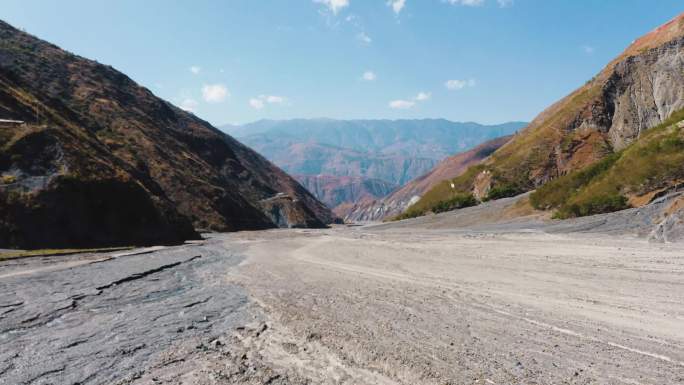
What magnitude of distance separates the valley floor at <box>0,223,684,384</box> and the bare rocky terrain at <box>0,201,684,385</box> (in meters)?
0.04

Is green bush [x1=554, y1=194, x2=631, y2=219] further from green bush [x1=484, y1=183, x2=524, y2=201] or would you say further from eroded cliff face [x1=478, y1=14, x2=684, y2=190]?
green bush [x1=484, y1=183, x2=524, y2=201]

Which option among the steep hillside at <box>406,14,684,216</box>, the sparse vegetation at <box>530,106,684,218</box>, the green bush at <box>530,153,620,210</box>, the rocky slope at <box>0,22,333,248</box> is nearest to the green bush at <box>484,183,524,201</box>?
the steep hillside at <box>406,14,684,216</box>

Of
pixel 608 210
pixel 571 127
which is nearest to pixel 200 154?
pixel 571 127

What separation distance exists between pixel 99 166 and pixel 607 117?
7417cm

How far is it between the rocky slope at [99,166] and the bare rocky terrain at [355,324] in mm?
17866

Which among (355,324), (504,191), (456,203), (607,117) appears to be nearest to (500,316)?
(355,324)

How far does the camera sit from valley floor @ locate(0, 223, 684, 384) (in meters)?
6.83

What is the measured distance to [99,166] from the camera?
44531mm

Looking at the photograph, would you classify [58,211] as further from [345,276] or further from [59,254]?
[345,276]

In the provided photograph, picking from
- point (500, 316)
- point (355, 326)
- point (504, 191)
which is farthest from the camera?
point (504, 191)

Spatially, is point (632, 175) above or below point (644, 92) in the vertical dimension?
below

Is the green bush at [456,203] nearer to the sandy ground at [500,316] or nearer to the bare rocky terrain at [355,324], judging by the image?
the sandy ground at [500,316]

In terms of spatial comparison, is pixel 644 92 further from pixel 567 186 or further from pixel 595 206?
pixel 595 206

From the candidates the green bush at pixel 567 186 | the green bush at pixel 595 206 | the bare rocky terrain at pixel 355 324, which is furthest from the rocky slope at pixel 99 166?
the green bush at pixel 567 186
